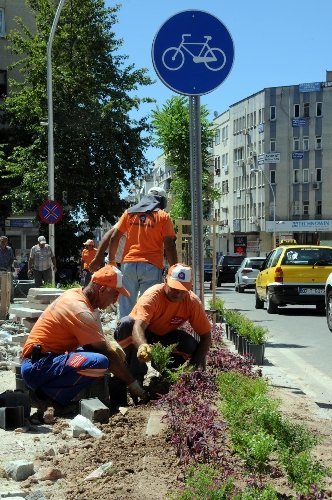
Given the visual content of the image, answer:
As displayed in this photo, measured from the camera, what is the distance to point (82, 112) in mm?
39156

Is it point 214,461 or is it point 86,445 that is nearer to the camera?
point 214,461

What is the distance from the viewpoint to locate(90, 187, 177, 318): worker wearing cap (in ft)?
31.6

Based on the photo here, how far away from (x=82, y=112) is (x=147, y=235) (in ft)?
99.3

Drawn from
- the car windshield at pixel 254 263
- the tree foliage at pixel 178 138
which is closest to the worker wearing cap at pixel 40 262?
the car windshield at pixel 254 263

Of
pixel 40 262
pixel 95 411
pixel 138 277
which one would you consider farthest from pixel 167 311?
pixel 40 262

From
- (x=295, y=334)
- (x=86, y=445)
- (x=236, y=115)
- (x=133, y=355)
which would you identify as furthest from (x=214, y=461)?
(x=236, y=115)

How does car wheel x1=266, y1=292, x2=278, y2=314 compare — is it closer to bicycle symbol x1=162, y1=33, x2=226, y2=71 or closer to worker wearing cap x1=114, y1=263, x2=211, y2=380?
worker wearing cap x1=114, y1=263, x2=211, y2=380

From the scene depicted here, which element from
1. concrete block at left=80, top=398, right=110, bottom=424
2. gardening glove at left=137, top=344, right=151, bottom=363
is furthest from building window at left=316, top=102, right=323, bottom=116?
concrete block at left=80, top=398, right=110, bottom=424

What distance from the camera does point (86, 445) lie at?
5867mm

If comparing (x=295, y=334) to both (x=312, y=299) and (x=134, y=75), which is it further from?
(x=134, y=75)

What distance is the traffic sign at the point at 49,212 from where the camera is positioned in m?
25.4

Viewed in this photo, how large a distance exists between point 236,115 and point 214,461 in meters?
106

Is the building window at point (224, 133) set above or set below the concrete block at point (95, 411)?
above

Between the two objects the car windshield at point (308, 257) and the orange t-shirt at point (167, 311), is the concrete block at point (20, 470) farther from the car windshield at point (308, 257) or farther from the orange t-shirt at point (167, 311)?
the car windshield at point (308, 257)
